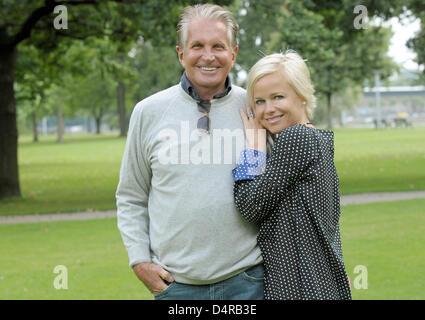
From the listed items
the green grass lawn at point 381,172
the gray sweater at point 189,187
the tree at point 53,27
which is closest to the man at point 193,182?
the gray sweater at point 189,187

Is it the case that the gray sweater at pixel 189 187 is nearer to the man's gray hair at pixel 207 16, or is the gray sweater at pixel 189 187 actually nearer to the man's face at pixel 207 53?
the man's face at pixel 207 53

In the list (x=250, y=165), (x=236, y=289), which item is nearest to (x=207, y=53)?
(x=250, y=165)

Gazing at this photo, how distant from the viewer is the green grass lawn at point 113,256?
→ 23.0ft

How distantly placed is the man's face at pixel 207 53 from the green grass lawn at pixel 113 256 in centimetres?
404

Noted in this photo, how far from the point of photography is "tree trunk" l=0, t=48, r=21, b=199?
639 inches

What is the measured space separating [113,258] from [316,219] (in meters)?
6.47

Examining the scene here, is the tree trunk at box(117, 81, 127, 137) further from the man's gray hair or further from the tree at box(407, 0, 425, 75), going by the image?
the man's gray hair

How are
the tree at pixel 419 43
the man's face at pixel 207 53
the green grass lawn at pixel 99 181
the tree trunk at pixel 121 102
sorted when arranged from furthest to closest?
the tree trunk at pixel 121 102
the tree at pixel 419 43
the green grass lawn at pixel 99 181
the man's face at pixel 207 53

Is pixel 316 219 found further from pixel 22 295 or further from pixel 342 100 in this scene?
pixel 342 100

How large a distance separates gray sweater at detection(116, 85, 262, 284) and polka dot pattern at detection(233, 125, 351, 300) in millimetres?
122

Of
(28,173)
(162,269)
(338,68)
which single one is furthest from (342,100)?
(162,269)

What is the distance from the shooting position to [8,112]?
16.3 metres

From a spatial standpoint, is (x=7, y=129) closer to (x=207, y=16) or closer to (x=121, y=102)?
(x=207, y=16)

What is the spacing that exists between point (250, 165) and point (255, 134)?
0.18m
